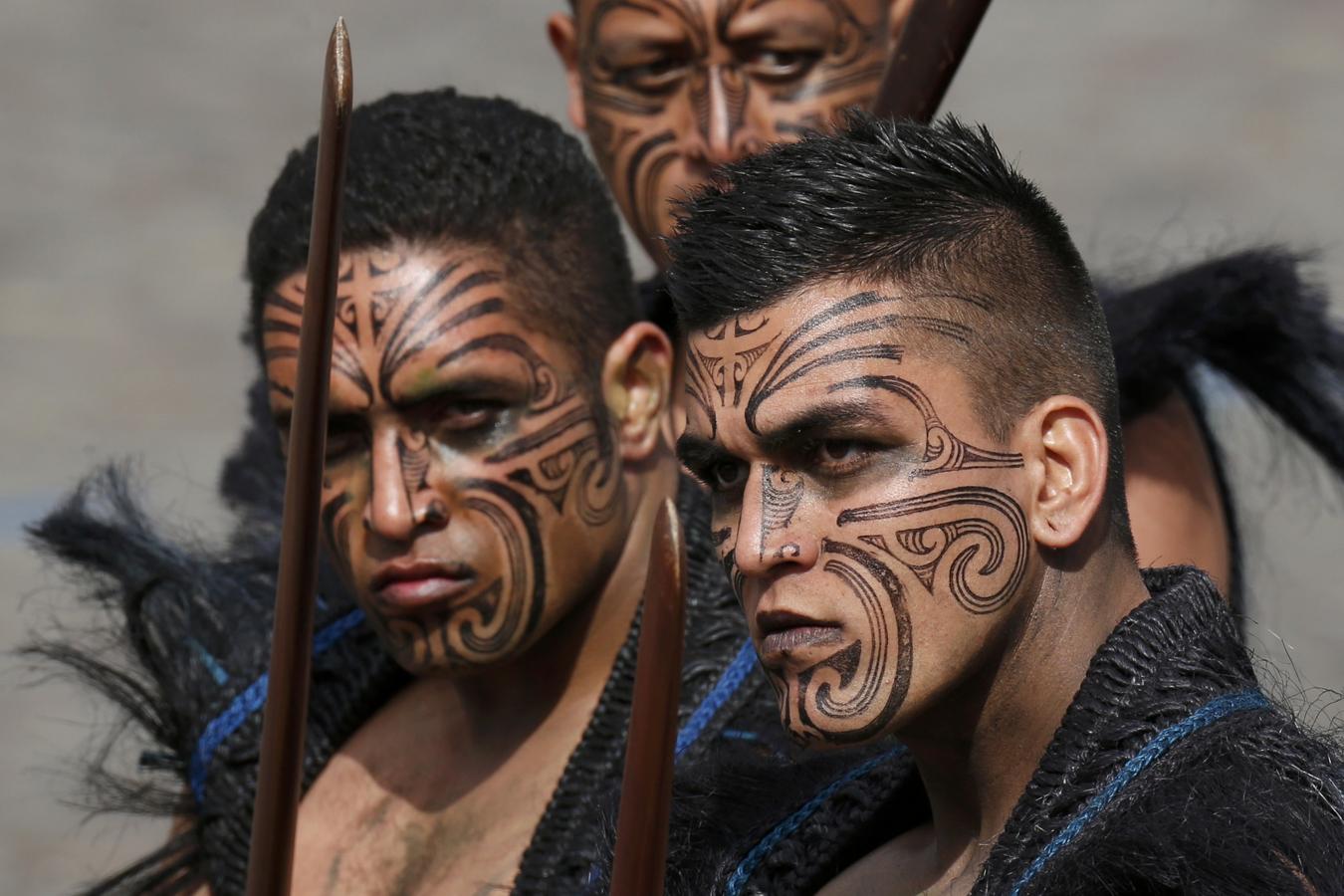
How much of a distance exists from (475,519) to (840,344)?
103 cm


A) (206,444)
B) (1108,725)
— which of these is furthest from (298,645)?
(206,444)

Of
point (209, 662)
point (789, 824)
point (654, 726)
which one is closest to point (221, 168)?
point (209, 662)

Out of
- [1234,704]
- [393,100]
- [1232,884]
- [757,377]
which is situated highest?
[393,100]

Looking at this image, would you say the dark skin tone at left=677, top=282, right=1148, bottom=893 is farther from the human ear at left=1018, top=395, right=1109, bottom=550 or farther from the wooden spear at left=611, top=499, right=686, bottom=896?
the wooden spear at left=611, top=499, right=686, bottom=896

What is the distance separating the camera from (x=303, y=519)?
Answer: 7.89 feet

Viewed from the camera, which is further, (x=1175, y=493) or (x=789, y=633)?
(x=1175, y=493)

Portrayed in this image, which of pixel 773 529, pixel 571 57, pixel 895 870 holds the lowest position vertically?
pixel 895 870

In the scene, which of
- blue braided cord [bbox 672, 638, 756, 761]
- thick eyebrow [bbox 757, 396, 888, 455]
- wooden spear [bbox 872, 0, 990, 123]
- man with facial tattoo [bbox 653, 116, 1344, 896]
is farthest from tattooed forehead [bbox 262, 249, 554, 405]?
thick eyebrow [bbox 757, 396, 888, 455]

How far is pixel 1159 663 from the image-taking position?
251 cm

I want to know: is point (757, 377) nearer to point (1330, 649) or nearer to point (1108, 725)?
point (1108, 725)

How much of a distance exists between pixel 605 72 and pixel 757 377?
1990mm

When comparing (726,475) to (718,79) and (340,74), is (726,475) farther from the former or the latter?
(718,79)

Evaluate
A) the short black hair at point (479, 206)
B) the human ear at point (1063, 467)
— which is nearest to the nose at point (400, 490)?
the short black hair at point (479, 206)

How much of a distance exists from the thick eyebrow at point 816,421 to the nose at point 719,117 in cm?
176
